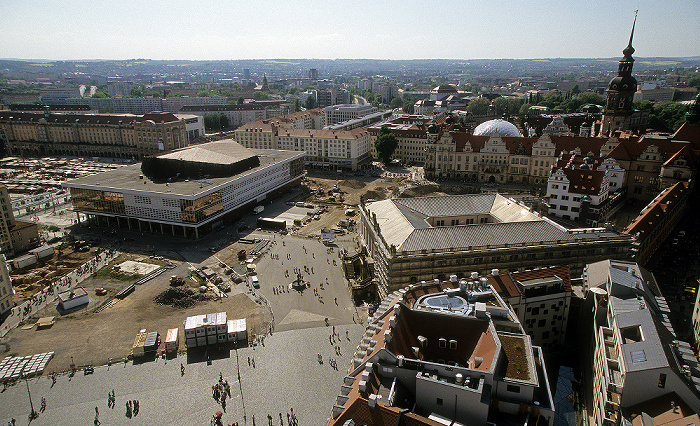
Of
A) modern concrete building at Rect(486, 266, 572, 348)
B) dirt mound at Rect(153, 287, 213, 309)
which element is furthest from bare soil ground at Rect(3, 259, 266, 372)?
modern concrete building at Rect(486, 266, 572, 348)

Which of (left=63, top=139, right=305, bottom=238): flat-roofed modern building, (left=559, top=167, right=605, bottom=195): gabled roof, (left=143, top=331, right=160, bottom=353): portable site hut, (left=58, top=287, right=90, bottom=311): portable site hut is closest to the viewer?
(left=143, top=331, right=160, bottom=353): portable site hut

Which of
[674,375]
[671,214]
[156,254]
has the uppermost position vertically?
[674,375]

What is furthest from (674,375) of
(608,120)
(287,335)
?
(608,120)

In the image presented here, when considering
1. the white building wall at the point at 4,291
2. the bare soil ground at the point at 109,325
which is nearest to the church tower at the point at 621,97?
the bare soil ground at the point at 109,325

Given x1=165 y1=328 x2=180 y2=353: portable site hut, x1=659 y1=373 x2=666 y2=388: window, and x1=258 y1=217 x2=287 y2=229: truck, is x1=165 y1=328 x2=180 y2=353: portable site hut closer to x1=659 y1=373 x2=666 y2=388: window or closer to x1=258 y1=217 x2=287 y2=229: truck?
x1=258 y1=217 x2=287 y2=229: truck

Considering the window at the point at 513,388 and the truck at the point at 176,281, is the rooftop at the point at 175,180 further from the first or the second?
the window at the point at 513,388

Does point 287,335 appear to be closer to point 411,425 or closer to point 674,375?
point 411,425

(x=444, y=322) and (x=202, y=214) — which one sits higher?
(x=444, y=322)
